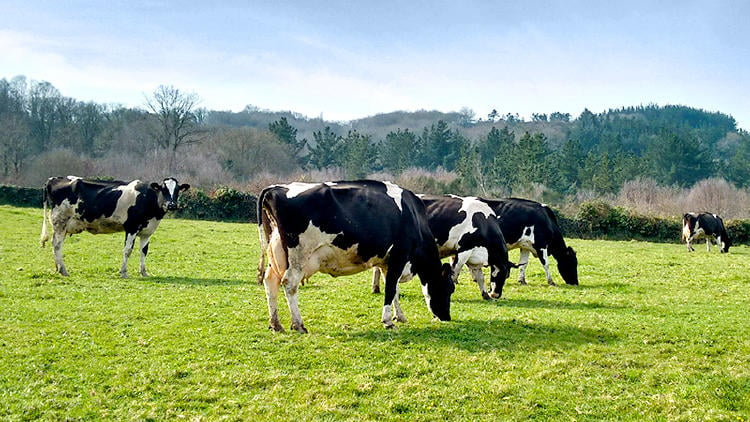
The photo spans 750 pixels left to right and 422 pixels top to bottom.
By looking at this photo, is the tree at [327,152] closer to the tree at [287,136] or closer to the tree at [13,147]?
the tree at [287,136]

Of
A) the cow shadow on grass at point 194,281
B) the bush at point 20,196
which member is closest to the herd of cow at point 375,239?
the cow shadow on grass at point 194,281

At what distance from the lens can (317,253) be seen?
10148 mm

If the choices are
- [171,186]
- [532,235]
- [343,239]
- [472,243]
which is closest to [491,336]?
[343,239]

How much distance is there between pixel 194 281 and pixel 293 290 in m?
7.53

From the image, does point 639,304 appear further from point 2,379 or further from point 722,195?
point 722,195

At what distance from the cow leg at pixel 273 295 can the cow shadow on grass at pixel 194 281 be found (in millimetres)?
6197

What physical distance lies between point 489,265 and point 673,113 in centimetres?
20454

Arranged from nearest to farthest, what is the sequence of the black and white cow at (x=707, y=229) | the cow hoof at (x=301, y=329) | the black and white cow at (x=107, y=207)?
the cow hoof at (x=301, y=329), the black and white cow at (x=107, y=207), the black and white cow at (x=707, y=229)

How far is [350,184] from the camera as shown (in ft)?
36.5

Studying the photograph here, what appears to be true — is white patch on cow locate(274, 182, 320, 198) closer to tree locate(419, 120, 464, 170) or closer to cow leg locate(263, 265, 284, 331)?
cow leg locate(263, 265, 284, 331)

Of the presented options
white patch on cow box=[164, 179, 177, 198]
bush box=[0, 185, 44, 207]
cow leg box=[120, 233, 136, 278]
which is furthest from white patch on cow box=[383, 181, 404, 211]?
bush box=[0, 185, 44, 207]

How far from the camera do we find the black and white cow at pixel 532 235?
17938 millimetres

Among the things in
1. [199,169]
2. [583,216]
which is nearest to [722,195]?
[583,216]

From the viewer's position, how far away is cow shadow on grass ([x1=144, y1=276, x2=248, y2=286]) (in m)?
16.1
